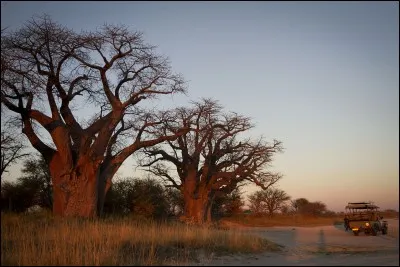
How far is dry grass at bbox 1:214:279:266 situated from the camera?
8445 mm

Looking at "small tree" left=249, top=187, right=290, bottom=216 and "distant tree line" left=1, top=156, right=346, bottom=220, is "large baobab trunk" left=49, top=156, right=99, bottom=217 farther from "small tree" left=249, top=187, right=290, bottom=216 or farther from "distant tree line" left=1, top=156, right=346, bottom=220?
"small tree" left=249, top=187, right=290, bottom=216

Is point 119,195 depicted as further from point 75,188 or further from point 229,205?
point 229,205

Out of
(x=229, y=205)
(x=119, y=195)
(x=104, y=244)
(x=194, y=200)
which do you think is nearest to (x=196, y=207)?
(x=194, y=200)

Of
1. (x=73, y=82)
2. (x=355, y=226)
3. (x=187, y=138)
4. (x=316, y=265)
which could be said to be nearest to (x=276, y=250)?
(x=316, y=265)

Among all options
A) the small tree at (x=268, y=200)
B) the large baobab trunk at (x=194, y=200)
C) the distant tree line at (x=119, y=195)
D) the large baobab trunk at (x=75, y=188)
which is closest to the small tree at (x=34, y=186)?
the distant tree line at (x=119, y=195)

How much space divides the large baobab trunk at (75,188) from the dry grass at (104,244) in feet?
13.1

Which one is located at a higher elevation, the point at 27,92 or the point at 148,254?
the point at 27,92

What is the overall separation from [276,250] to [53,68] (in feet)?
40.4

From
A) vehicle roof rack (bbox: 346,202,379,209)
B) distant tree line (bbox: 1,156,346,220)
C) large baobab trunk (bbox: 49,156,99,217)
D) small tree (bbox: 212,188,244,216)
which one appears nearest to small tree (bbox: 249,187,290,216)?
small tree (bbox: 212,188,244,216)

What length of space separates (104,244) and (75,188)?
29.2ft

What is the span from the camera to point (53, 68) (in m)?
18.0

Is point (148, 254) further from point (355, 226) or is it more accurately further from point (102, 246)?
point (355, 226)

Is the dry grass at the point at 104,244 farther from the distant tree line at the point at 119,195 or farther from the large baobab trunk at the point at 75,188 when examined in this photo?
the distant tree line at the point at 119,195

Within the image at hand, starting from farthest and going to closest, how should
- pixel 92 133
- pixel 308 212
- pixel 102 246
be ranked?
pixel 308 212
pixel 92 133
pixel 102 246
